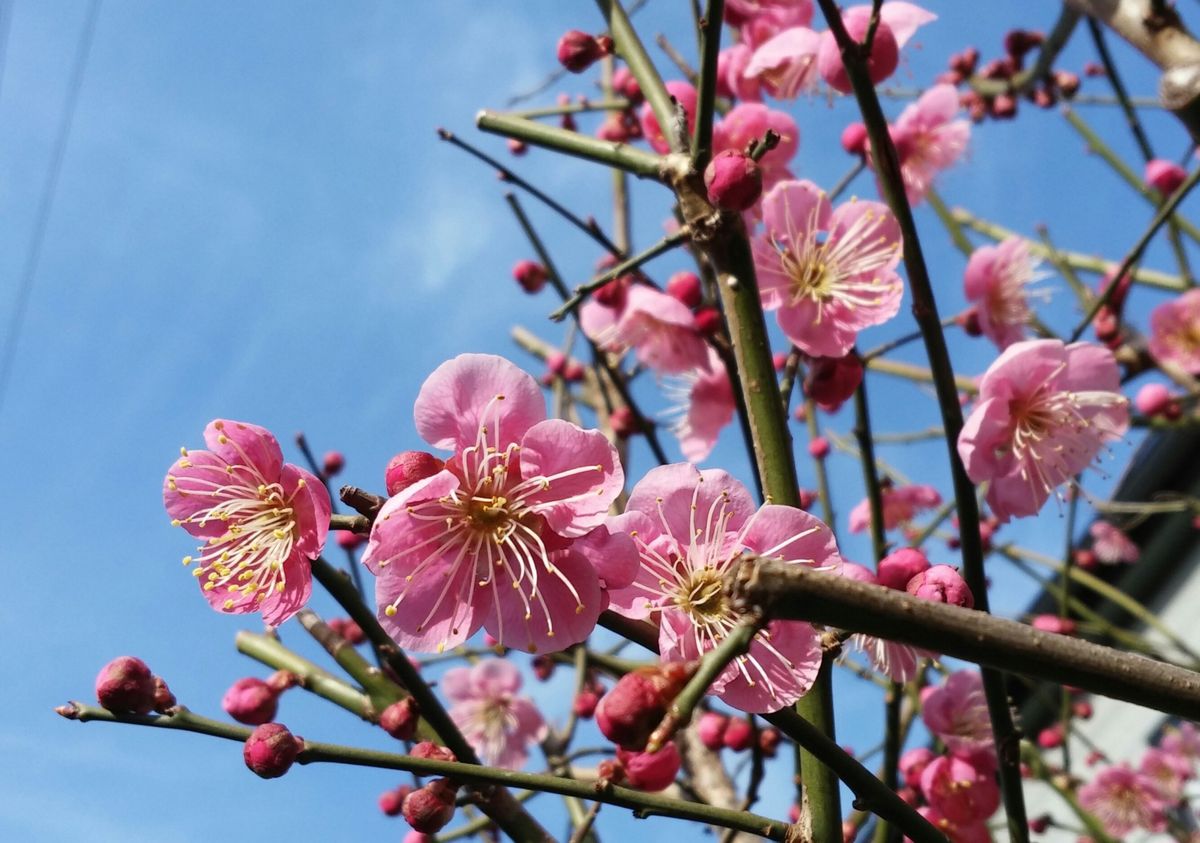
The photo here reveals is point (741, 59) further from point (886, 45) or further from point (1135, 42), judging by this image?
point (1135, 42)

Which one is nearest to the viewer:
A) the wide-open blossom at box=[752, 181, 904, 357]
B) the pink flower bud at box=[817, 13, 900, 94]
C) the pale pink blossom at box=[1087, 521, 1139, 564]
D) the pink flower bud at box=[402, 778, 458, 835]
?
the pink flower bud at box=[402, 778, 458, 835]

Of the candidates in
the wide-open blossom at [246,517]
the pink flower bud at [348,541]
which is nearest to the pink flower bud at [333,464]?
the pink flower bud at [348,541]

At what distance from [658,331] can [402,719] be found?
1.25 m

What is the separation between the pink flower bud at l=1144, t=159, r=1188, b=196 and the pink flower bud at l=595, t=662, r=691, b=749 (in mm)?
3146

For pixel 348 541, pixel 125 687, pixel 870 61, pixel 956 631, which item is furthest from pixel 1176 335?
pixel 125 687

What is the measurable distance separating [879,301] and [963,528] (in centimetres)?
66

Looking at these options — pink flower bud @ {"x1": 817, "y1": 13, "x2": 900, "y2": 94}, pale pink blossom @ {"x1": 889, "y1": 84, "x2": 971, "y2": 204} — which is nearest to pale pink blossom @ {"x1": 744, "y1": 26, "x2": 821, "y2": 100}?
pink flower bud @ {"x1": 817, "y1": 13, "x2": 900, "y2": 94}

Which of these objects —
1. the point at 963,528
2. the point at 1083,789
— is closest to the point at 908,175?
the point at 963,528

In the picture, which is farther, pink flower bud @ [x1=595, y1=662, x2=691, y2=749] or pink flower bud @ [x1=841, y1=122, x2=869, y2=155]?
pink flower bud @ [x1=841, y1=122, x2=869, y2=155]

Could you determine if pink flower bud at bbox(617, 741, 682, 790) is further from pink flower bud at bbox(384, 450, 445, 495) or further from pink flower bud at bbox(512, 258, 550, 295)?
pink flower bud at bbox(512, 258, 550, 295)

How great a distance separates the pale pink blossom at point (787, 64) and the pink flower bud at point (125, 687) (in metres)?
1.78

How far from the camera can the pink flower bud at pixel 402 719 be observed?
1.49m

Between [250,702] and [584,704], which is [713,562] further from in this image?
[584,704]

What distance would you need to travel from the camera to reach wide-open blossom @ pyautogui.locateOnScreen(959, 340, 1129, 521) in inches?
69.3
